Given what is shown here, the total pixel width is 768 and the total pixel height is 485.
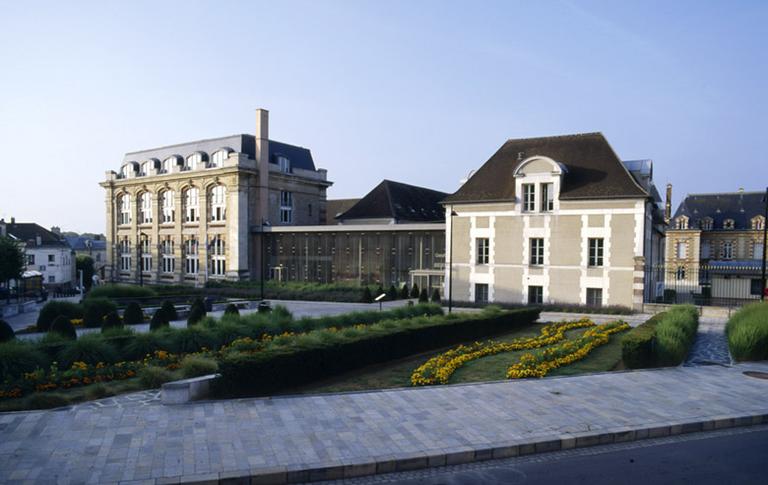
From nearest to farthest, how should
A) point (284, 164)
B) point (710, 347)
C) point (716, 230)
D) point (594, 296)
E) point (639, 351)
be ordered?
1. point (639, 351)
2. point (710, 347)
3. point (594, 296)
4. point (284, 164)
5. point (716, 230)

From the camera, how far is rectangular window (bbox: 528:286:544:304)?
3179 centimetres

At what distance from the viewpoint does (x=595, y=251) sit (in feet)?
98.6

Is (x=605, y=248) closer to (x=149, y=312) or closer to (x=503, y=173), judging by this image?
(x=503, y=173)

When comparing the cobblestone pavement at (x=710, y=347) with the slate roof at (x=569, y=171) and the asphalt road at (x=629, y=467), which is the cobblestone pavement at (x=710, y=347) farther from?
the slate roof at (x=569, y=171)

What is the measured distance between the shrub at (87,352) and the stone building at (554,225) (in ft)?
61.9

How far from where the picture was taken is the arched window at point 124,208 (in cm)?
5703

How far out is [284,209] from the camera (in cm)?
5153

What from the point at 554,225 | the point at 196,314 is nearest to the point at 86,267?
the point at 196,314

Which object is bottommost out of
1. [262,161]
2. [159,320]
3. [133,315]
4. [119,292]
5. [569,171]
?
[133,315]

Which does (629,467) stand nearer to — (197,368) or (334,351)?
(334,351)

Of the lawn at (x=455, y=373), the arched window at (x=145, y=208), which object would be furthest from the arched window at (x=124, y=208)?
the lawn at (x=455, y=373)

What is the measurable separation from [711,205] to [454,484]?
7147 cm

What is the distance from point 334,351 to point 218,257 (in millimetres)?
38742

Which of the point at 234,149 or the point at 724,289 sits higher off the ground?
the point at 234,149
